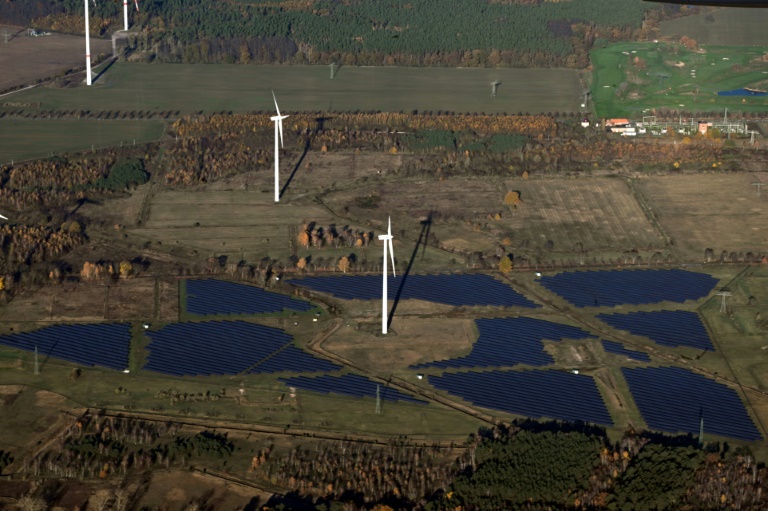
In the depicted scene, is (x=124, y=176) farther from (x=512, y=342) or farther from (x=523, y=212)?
(x=512, y=342)

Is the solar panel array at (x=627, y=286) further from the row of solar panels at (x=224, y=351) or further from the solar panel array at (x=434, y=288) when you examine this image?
the row of solar panels at (x=224, y=351)

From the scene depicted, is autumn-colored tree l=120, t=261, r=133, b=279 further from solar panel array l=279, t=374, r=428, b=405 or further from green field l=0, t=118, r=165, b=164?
green field l=0, t=118, r=165, b=164

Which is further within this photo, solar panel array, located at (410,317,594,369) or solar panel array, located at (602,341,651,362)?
solar panel array, located at (602,341,651,362)

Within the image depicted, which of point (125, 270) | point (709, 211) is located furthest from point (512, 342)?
point (709, 211)

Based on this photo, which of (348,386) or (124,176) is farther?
(124,176)

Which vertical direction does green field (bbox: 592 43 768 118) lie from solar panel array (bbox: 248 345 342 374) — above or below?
above

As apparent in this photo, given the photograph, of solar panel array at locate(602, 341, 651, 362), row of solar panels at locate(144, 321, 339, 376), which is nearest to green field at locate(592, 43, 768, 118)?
solar panel array at locate(602, 341, 651, 362)
